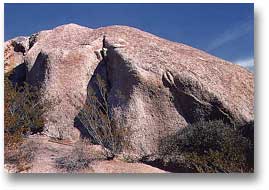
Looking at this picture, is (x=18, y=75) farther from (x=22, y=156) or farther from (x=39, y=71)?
(x=22, y=156)

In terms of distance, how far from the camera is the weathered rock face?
6.11 m

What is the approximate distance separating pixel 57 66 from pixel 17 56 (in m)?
1.27

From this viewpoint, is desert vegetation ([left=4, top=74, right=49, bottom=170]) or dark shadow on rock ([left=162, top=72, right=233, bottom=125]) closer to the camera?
desert vegetation ([left=4, top=74, right=49, bottom=170])

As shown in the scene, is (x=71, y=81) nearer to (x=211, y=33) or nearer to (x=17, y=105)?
(x=17, y=105)

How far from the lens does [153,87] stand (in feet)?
20.6

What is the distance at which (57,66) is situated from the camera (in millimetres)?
6910

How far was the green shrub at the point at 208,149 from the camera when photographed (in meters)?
5.48

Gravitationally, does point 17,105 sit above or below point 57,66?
below

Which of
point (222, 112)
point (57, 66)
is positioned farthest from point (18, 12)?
point (222, 112)

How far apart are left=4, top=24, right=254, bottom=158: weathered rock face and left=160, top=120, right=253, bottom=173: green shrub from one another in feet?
0.68

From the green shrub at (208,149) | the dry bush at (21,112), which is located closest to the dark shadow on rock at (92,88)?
the dry bush at (21,112)

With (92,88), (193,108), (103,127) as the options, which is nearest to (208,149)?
(193,108)

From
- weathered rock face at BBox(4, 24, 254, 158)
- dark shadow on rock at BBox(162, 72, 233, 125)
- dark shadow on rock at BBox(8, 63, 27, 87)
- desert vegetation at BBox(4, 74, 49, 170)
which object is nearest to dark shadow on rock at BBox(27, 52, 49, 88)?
dark shadow on rock at BBox(8, 63, 27, 87)

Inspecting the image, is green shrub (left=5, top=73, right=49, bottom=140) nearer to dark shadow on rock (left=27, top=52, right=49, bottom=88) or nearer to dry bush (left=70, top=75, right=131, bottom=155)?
dark shadow on rock (left=27, top=52, right=49, bottom=88)
